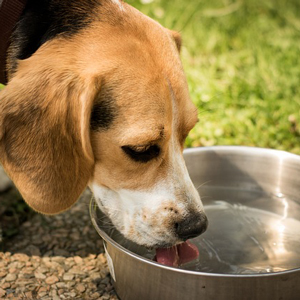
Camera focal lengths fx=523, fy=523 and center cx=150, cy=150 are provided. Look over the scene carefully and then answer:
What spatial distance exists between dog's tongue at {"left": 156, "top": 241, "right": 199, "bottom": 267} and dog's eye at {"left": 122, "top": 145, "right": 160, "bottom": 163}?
0.58 meters

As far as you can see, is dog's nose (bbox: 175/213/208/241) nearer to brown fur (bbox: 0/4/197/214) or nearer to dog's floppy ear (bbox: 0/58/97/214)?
brown fur (bbox: 0/4/197/214)

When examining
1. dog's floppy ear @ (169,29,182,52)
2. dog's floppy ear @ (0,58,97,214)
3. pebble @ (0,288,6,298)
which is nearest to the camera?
dog's floppy ear @ (0,58,97,214)

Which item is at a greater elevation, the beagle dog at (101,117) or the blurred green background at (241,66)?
the beagle dog at (101,117)

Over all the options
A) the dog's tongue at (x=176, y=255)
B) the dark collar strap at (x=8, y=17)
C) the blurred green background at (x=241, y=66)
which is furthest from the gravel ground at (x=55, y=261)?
the dark collar strap at (x=8, y=17)

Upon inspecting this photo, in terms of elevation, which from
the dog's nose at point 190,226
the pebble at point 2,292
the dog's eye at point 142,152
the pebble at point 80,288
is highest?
the dog's eye at point 142,152

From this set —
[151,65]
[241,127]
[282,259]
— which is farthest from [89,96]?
[241,127]

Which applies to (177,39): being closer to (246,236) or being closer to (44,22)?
(44,22)

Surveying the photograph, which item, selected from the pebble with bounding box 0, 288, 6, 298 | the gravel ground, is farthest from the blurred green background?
the pebble with bounding box 0, 288, 6, 298

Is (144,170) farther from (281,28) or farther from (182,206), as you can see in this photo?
(281,28)

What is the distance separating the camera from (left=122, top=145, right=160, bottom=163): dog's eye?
113 inches

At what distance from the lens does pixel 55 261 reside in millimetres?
3709

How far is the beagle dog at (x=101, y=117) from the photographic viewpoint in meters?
2.82

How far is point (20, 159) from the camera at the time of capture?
115 inches

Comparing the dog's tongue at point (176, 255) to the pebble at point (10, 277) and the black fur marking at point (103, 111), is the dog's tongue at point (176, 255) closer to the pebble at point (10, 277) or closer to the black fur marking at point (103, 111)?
the black fur marking at point (103, 111)
